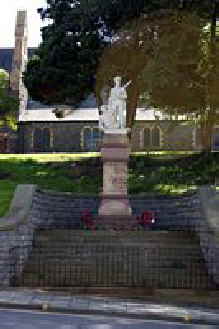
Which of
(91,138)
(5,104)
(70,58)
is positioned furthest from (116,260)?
(91,138)

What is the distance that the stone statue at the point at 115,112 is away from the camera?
2116 cm

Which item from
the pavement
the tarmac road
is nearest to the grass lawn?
the pavement

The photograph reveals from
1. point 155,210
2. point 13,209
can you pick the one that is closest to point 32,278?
point 13,209

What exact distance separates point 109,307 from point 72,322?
1544 millimetres

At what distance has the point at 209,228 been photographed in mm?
Result: 15805

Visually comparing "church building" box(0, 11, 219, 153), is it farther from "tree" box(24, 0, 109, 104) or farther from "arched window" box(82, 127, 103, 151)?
"tree" box(24, 0, 109, 104)

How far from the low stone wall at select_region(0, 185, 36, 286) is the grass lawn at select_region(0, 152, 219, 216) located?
15.8 ft

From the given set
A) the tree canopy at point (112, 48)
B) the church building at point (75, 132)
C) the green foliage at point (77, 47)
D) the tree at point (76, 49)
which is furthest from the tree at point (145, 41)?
the church building at point (75, 132)

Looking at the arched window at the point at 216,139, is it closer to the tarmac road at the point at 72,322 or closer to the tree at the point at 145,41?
the tree at the point at 145,41

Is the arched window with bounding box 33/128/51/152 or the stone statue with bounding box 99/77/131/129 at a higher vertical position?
the arched window with bounding box 33/128/51/152

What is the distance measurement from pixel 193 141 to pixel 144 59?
74.2 feet

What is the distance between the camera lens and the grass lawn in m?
24.9

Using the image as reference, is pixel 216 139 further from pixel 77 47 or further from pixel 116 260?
pixel 116 260

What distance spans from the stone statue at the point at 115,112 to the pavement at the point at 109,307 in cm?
923
